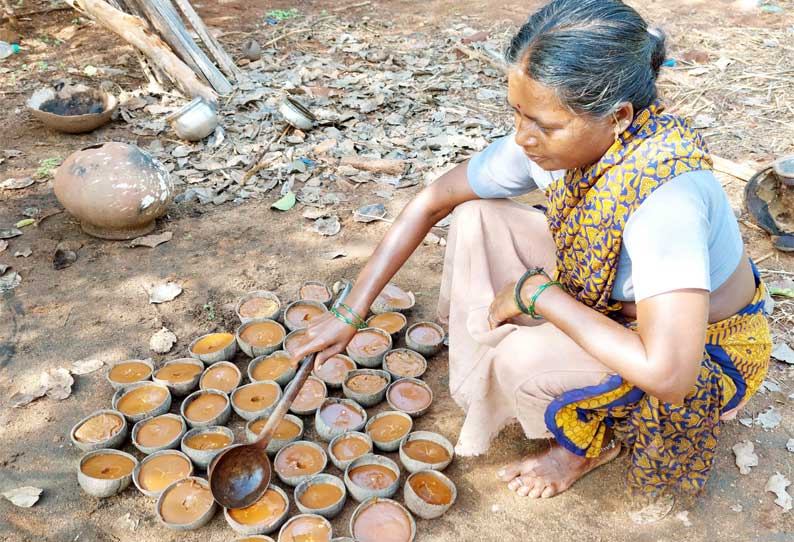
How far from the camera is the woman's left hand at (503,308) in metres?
1.88

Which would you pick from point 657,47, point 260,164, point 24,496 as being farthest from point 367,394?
point 260,164

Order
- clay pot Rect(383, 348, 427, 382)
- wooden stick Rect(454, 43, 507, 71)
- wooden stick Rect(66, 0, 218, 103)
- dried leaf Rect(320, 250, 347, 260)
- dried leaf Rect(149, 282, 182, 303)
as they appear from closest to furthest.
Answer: clay pot Rect(383, 348, 427, 382) < dried leaf Rect(149, 282, 182, 303) < dried leaf Rect(320, 250, 347, 260) < wooden stick Rect(66, 0, 218, 103) < wooden stick Rect(454, 43, 507, 71)

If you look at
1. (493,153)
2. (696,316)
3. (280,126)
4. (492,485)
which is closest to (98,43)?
(280,126)

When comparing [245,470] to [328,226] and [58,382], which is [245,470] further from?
[328,226]

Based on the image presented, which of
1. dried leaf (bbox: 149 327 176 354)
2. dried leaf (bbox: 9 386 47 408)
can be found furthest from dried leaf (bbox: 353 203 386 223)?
dried leaf (bbox: 9 386 47 408)

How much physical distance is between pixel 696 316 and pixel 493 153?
86 cm

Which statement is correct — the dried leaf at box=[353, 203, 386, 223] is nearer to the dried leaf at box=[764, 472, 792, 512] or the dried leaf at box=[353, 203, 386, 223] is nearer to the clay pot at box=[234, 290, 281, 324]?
the clay pot at box=[234, 290, 281, 324]

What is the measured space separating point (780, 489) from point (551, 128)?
1.47m

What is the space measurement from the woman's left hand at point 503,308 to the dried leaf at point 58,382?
1.69 meters

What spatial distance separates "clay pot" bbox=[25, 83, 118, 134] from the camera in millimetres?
→ 4395

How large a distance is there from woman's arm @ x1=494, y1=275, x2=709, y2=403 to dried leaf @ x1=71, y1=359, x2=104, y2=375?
193 centimetres

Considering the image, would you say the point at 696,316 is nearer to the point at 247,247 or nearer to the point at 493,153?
the point at 493,153

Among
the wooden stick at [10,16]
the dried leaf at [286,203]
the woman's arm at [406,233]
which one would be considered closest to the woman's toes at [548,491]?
the woman's arm at [406,233]

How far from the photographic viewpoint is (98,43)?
233 inches
